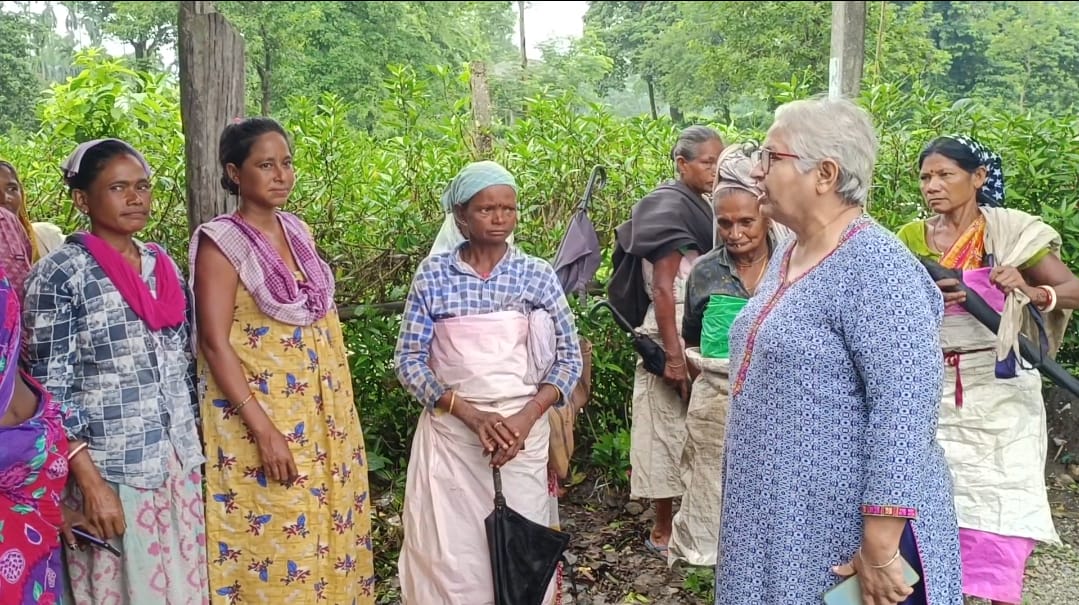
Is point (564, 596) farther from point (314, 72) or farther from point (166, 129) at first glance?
point (314, 72)

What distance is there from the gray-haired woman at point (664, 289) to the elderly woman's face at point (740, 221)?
1.38 feet

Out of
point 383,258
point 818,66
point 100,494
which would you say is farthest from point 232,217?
point 818,66

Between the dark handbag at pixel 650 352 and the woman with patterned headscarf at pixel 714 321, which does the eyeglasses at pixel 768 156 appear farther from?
the dark handbag at pixel 650 352

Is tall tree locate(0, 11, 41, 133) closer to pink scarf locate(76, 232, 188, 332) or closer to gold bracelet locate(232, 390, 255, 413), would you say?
pink scarf locate(76, 232, 188, 332)

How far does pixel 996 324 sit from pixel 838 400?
1383 millimetres

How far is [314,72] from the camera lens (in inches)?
700

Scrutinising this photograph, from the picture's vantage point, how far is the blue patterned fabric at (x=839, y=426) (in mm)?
1713

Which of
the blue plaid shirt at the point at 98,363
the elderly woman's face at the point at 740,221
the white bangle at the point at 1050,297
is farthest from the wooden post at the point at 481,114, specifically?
the white bangle at the point at 1050,297

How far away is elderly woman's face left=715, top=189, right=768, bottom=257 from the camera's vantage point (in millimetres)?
3105

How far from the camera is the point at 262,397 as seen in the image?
2658 mm

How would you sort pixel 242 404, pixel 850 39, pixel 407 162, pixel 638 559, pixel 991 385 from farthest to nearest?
pixel 850 39
pixel 407 162
pixel 638 559
pixel 991 385
pixel 242 404

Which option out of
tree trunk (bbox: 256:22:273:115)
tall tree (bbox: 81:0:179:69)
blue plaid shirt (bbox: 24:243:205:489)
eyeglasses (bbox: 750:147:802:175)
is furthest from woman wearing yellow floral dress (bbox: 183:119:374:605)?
tall tree (bbox: 81:0:179:69)

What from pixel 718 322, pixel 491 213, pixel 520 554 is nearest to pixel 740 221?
pixel 718 322

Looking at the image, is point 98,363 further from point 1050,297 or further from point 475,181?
point 1050,297
